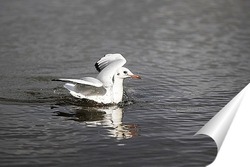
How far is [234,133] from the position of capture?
22.4 feet

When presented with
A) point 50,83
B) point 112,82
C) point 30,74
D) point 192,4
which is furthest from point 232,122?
point 192,4

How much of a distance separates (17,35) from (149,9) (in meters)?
8.36

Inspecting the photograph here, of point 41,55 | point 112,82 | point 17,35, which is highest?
point 17,35

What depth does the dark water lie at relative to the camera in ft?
→ 30.0

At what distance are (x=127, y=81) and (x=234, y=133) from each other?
302 inches

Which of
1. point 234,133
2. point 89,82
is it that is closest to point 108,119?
point 89,82

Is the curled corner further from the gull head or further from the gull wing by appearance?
the gull head

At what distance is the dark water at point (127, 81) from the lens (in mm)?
9141

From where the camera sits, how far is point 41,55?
17172 millimetres

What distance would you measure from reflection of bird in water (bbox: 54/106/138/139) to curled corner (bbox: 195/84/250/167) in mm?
3024

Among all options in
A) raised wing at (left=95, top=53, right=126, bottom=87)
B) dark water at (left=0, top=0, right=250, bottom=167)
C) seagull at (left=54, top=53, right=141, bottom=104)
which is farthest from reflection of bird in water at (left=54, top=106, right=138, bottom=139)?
raised wing at (left=95, top=53, right=126, bottom=87)

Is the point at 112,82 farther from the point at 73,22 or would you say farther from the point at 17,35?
the point at 73,22

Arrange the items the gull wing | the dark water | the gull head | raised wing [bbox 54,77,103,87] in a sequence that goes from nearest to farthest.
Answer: the dark water → raised wing [bbox 54,77,103,87] → the gull wing → the gull head

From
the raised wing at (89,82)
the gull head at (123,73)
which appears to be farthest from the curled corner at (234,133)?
the gull head at (123,73)
